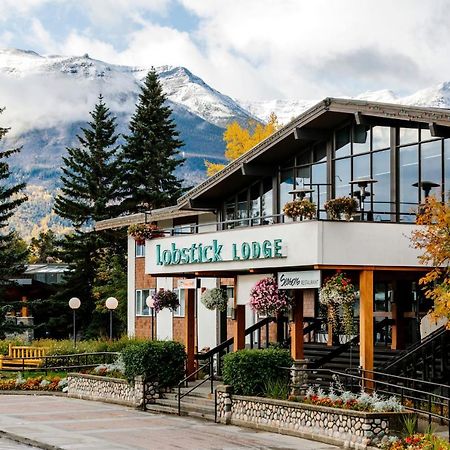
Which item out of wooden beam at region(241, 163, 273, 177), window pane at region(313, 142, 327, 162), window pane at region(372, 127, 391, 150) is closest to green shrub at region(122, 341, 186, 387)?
wooden beam at region(241, 163, 273, 177)

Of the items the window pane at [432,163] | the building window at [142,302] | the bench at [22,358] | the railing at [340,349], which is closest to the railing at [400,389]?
the railing at [340,349]

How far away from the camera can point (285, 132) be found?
3034cm

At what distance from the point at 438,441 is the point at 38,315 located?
54.5 m

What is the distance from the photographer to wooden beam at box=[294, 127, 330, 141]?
3002cm

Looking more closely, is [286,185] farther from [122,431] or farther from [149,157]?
[149,157]

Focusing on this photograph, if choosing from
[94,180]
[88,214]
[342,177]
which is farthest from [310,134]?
[94,180]

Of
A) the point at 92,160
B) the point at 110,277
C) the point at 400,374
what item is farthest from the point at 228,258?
the point at 92,160

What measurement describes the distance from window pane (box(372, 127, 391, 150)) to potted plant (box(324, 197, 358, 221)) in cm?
388

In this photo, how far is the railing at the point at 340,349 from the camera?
27.0m

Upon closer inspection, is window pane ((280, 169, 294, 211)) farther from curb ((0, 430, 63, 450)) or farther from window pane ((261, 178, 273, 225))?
curb ((0, 430, 63, 450))

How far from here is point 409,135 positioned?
27672 millimetres

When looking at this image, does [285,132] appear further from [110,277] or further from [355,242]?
[110,277]

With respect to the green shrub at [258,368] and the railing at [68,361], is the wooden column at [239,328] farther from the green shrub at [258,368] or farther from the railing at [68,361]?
the railing at [68,361]

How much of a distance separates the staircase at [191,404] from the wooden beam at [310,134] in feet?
25.4
